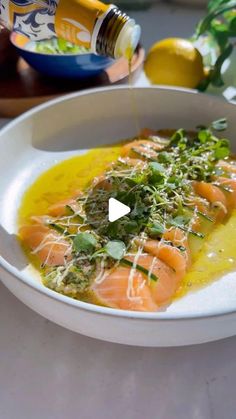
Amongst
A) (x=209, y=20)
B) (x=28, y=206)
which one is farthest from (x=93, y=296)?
(x=209, y=20)

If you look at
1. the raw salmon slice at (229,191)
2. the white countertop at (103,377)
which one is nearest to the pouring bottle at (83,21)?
the raw salmon slice at (229,191)

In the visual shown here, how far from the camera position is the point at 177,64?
132 centimetres

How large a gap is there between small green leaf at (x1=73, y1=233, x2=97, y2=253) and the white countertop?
0.44 ft

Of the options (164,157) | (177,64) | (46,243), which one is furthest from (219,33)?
(46,243)

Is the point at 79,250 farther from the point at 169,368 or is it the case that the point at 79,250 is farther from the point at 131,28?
the point at 131,28

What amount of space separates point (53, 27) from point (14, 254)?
45 cm

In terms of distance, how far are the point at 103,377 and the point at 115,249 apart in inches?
8.1

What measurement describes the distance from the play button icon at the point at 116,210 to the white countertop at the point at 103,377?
0.22m

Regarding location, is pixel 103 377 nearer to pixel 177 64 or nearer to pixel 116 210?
pixel 116 210

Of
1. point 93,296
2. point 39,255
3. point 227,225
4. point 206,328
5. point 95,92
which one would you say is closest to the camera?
point 206,328

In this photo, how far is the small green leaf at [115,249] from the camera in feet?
2.69

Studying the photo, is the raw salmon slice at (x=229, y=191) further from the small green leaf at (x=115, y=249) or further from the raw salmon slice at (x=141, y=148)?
the small green leaf at (x=115, y=249)

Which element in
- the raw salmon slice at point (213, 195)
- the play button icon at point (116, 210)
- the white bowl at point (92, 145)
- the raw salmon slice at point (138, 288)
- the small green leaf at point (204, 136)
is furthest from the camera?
the small green leaf at point (204, 136)

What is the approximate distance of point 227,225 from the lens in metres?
1.01
